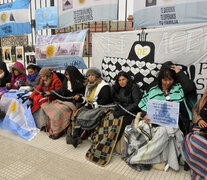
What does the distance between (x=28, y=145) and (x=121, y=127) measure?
1576 mm

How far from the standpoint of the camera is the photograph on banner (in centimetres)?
232

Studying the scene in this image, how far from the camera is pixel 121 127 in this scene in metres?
2.71

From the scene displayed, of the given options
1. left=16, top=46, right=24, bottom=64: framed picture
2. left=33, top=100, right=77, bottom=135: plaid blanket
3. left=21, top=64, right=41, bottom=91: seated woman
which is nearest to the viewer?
left=33, top=100, right=77, bottom=135: plaid blanket

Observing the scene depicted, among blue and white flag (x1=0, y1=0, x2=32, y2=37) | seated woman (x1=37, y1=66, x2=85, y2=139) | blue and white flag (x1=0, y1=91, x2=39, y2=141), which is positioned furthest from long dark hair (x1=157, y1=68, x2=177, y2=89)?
blue and white flag (x1=0, y1=0, x2=32, y2=37)

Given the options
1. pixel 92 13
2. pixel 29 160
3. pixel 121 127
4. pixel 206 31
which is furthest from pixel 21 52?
pixel 206 31

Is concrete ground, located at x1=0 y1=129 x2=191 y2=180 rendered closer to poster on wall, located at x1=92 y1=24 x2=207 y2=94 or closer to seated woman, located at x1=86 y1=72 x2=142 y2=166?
seated woman, located at x1=86 y1=72 x2=142 y2=166

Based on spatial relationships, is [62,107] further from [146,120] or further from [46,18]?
[46,18]

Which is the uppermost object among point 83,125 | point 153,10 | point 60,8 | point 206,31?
point 60,8

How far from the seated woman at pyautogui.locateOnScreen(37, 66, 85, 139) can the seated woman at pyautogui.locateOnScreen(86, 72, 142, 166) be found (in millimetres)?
720

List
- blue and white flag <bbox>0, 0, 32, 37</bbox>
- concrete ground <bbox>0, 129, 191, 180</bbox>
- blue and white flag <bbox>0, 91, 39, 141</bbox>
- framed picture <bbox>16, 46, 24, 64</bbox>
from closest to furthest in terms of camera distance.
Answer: concrete ground <bbox>0, 129, 191, 180</bbox>, blue and white flag <bbox>0, 91, 39, 141</bbox>, blue and white flag <bbox>0, 0, 32, 37</bbox>, framed picture <bbox>16, 46, 24, 64</bbox>

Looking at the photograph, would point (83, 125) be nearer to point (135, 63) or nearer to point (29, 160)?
point (29, 160)

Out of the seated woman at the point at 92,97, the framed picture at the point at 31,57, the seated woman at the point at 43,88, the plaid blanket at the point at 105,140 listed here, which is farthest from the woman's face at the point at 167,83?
the framed picture at the point at 31,57

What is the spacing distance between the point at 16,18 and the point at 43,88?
295cm

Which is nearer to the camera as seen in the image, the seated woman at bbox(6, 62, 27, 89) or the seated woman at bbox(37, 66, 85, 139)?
the seated woman at bbox(37, 66, 85, 139)
